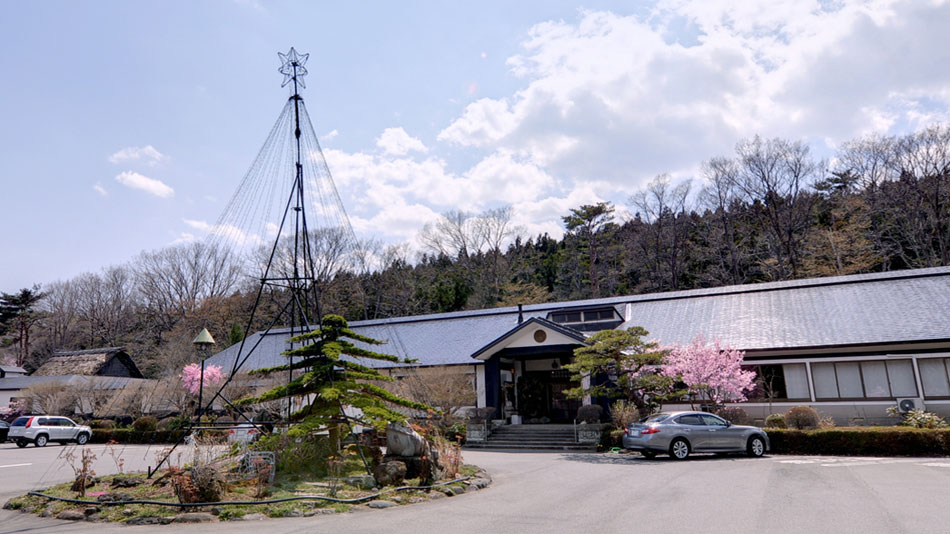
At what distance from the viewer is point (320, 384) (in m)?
13.4

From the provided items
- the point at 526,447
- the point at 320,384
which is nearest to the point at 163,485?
the point at 320,384

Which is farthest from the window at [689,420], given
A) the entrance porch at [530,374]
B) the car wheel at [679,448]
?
the entrance porch at [530,374]

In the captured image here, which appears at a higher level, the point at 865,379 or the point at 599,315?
the point at 599,315

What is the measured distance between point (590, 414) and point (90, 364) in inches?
1500

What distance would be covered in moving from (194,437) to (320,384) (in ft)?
9.77

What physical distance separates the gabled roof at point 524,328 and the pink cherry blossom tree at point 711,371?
466 centimetres

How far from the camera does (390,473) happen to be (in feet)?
38.0

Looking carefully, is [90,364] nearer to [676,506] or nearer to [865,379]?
[676,506]

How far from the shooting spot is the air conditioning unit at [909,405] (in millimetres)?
20625

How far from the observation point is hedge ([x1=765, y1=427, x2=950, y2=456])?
53.2 feet

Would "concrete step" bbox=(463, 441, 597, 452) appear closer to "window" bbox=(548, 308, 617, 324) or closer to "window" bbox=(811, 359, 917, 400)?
"window" bbox=(548, 308, 617, 324)

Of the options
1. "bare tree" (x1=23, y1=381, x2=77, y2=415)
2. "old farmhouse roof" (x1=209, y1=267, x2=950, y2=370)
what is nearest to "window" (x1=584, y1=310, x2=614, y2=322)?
"old farmhouse roof" (x1=209, y1=267, x2=950, y2=370)

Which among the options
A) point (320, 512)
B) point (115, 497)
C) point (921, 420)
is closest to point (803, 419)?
point (921, 420)

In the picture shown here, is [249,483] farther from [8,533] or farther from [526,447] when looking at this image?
[526,447]
